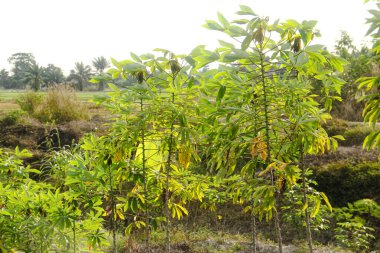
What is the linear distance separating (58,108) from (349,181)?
922 centimetres

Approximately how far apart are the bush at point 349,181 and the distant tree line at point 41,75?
24.2m

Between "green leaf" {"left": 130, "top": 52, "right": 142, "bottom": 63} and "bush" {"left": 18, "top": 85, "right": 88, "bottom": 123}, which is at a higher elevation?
"green leaf" {"left": 130, "top": 52, "right": 142, "bottom": 63}

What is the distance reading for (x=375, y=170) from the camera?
5809mm

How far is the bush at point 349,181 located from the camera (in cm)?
566

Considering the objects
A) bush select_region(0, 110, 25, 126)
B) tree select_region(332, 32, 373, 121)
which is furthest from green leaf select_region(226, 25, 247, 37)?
bush select_region(0, 110, 25, 126)

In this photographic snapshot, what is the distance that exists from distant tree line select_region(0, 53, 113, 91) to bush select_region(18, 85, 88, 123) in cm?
1623

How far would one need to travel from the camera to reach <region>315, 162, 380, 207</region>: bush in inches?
223

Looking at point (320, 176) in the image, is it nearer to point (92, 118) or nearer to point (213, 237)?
point (213, 237)

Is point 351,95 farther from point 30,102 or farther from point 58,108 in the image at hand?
point 30,102

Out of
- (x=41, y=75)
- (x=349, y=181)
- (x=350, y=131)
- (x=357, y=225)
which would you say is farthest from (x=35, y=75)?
(x=357, y=225)

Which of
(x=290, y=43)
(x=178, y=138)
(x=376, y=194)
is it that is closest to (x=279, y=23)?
(x=290, y=43)

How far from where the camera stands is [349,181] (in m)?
5.80

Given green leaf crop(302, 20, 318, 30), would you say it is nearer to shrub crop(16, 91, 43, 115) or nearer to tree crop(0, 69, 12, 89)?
shrub crop(16, 91, 43, 115)

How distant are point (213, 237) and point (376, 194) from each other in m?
2.68
